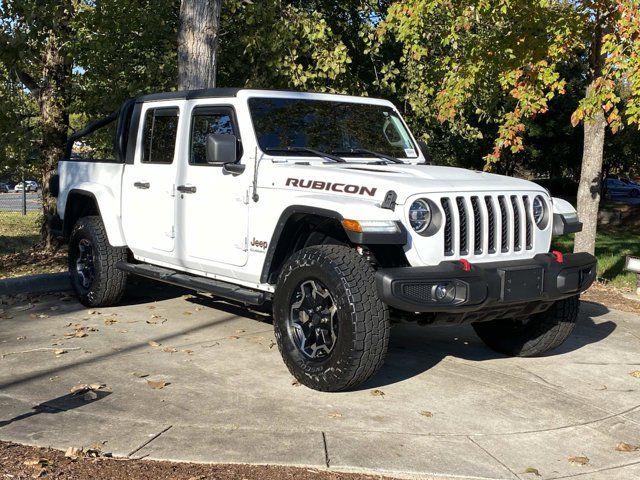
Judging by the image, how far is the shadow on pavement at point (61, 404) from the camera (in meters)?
4.62

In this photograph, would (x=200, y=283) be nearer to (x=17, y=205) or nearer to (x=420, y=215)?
(x=420, y=215)

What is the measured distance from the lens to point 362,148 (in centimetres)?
633

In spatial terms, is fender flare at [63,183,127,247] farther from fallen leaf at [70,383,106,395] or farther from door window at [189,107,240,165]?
fallen leaf at [70,383,106,395]

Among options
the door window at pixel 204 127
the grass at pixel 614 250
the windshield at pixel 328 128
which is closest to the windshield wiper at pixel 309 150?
the windshield at pixel 328 128

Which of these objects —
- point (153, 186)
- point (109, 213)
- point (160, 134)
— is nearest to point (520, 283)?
point (153, 186)

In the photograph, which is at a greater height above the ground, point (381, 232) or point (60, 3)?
point (60, 3)

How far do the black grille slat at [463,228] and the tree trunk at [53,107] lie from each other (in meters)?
8.96

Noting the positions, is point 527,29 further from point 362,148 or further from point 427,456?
point 427,456

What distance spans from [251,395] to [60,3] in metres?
7.66

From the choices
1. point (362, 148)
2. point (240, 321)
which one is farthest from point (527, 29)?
point (240, 321)

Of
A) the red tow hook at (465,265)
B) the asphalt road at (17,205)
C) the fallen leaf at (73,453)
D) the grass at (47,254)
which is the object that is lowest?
the asphalt road at (17,205)

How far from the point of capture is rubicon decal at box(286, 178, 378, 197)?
16.4ft

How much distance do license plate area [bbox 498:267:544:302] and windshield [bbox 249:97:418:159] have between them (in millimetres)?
1765

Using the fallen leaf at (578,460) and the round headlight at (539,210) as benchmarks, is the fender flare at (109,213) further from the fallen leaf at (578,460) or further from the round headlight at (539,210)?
the fallen leaf at (578,460)
